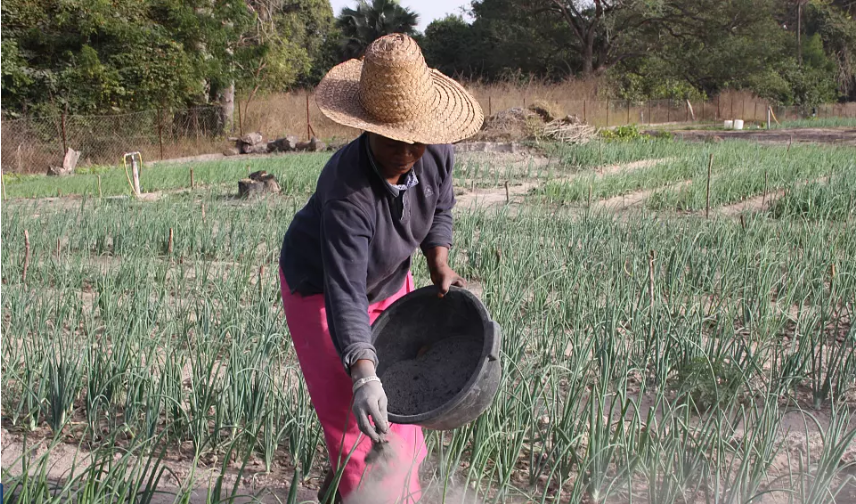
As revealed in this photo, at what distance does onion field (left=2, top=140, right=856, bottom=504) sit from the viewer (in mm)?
1835

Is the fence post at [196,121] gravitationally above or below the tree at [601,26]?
below

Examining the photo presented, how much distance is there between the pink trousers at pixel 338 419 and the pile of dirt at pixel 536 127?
1207cm

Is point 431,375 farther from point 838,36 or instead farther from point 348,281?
point 838,36

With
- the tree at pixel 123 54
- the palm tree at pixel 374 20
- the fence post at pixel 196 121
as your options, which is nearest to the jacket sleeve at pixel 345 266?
Answer: the tree at pixel 123 54

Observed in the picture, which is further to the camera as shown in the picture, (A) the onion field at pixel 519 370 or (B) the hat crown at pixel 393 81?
(A) the onion field at pixel 519 370

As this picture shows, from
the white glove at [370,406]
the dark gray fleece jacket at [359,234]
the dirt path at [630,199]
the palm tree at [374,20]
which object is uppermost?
the palm tree at [374,20]

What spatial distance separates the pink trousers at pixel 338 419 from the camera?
68.7 inches

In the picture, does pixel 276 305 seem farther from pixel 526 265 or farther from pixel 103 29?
pixel 103 29

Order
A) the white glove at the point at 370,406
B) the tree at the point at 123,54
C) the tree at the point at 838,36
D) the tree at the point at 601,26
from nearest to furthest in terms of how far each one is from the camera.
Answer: the white glove at the point at 370,406 < the tree at the point at 123,54 < the tree at the point at 601,26 < the tree at the point at 838,36

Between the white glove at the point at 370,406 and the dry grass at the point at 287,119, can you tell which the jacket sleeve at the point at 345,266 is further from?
the dry grass at the point at 287,119

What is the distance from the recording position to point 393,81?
62.3 inches

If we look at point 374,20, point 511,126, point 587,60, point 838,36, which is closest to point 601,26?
point 587,60

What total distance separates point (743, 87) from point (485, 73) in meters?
10.7

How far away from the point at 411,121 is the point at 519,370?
2.92ft
